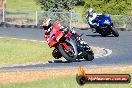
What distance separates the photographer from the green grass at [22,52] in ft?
69.2

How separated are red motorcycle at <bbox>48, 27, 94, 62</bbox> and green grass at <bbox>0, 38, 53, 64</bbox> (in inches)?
81.8

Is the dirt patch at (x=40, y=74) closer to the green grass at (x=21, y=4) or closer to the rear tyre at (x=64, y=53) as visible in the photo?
the rear tyre at (x=64, y=53)

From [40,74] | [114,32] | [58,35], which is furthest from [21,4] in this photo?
[40,74]

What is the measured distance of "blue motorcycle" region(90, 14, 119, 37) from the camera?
3048 centimetres

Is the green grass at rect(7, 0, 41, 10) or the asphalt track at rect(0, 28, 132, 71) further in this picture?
the green grass at rect(7, 0, 41, 10)

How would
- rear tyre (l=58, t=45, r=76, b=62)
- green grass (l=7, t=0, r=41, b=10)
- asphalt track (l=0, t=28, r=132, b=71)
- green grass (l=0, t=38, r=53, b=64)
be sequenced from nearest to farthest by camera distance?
asphalt track (l=0, t=28, r=132, b=71) → rear tyre (l=58, t=45, r=76, b=62) → green grass (l=0, t=38, r=53, b=64) → green grass (l=7, t=0, r=41, b=10)

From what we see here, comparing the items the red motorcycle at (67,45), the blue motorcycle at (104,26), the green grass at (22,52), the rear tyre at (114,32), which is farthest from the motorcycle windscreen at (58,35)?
the rear tyre at (114,32)

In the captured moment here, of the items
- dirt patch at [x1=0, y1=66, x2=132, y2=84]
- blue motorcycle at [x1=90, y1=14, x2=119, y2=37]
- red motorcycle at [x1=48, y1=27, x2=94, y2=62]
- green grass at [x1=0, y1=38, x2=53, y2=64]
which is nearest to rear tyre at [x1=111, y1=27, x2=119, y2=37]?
blue motorcycle at [x1=90, y1=14, x2=119, y2=37]

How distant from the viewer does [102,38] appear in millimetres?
30375

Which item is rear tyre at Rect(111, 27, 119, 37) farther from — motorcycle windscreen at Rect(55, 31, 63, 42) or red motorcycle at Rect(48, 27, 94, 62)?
motorcycle windscreen at Rect(55, 31, 63, 42)

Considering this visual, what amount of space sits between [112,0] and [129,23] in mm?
4546

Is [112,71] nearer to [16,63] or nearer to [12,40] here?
[16,63]

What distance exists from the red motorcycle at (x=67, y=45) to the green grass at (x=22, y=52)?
2078 mm

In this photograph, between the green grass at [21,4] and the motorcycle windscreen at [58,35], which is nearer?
the motorcycle windscreen at [58,35]
